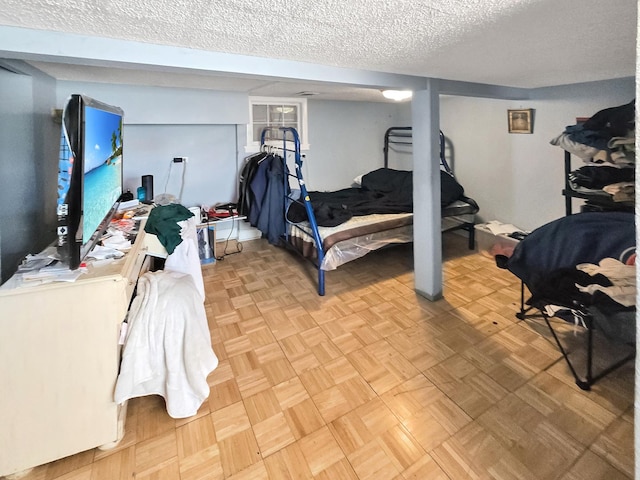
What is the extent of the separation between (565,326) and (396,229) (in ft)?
5.10

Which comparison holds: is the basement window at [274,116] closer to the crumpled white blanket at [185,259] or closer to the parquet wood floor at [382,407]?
the crumpled white blanket at [185,259]

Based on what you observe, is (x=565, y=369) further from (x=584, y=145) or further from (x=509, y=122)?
(x=509, y=122)

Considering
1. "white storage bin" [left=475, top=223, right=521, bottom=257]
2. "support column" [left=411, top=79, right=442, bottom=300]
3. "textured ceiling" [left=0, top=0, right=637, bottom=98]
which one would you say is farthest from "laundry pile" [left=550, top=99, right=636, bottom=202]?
"white storage bin" [left=475, top=223, right=521, bottom=257]

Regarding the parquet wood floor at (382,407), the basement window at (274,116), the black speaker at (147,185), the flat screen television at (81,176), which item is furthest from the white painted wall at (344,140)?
the flat screen television at (81,176)

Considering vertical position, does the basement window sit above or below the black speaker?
above

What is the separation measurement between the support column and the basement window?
6.53ft

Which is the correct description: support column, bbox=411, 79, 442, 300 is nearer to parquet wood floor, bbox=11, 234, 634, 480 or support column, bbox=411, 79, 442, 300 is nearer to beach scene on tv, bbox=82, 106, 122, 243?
parquet wood floor, bbox=11, 234, 634, 480

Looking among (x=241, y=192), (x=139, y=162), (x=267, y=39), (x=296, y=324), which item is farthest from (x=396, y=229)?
(x=139, y=162)

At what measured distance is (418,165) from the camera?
2.75m

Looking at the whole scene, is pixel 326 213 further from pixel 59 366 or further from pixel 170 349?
pixel 59 366

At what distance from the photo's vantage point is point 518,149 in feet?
12.3

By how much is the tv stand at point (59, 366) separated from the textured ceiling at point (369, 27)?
3.19 ft

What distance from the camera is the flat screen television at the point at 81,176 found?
1.33 meters

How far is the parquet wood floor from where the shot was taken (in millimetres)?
1463
